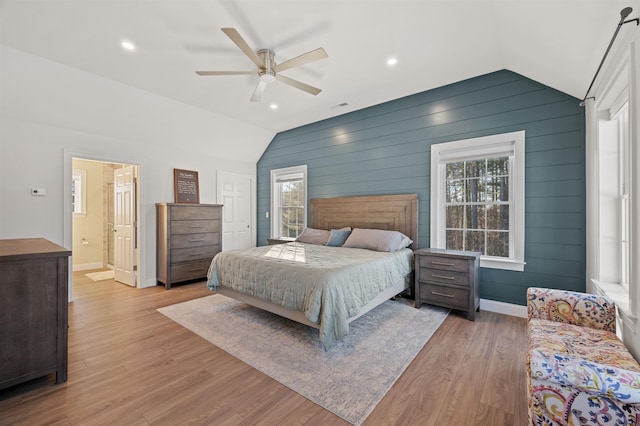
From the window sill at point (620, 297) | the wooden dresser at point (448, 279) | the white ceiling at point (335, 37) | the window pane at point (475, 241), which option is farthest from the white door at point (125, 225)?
the window sill at point (620, 297)

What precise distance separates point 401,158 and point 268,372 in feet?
11.1

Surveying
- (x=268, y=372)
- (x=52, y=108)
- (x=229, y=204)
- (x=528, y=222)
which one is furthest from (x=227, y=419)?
(x=229, y=204)

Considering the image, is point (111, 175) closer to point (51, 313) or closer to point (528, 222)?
point (51, 313)

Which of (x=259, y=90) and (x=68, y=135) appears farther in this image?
(x=68, y=135)

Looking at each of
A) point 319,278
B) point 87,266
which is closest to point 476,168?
point 319,278

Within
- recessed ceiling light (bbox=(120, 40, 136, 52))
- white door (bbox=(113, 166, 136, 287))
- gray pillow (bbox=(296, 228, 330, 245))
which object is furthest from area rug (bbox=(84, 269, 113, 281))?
recessed ceiling light (bbox=(120, 40, 136, 52))

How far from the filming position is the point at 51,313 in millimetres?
2000

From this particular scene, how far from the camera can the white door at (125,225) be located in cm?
478

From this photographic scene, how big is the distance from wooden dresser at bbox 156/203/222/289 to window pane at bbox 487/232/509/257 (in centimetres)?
452

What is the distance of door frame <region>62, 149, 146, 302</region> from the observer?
3.92 m

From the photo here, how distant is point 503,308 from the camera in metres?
3.41

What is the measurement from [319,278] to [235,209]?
13.7 feet

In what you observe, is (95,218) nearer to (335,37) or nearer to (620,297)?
(335,37)

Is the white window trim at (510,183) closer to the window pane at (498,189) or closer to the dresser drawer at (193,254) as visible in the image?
the window pane at (498,189)
